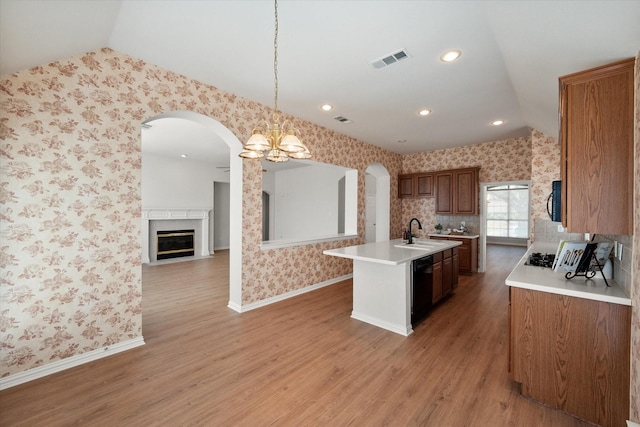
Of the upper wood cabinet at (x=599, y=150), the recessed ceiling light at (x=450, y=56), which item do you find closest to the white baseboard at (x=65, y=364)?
the upper wood cabinet at (x=599, y=150)

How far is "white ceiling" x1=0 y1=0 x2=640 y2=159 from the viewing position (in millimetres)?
1553

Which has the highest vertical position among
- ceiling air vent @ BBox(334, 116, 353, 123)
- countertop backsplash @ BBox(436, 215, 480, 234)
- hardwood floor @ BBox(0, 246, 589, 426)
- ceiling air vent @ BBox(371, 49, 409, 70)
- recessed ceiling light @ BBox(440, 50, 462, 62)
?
ceiling air vent @ BBox(334, 116, 353, 123)

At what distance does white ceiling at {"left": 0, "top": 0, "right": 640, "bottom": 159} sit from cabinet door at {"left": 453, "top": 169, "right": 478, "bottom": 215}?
6.81ft

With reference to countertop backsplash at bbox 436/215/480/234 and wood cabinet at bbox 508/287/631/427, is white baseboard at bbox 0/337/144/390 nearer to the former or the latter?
wood cabinet at bbox 508/287/631/427

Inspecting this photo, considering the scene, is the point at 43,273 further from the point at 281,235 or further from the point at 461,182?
the point at 281,235

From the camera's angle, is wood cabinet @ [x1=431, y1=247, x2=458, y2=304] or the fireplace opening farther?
the fireplace opening

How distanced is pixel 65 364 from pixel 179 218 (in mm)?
5521

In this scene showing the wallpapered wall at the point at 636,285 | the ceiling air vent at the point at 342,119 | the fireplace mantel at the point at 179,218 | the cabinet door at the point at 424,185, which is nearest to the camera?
the wallpapered wall at the point at 636,285

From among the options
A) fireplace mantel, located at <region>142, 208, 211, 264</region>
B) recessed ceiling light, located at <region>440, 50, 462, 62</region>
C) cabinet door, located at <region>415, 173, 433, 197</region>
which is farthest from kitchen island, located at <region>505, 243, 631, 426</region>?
fireplace mantel, located at <region>142, 208, 211, 264</region>

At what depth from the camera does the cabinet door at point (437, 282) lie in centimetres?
343

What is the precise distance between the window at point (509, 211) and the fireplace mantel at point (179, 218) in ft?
34.7

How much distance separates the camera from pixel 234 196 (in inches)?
139

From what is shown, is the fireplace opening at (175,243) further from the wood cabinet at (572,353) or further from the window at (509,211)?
the window at (509,211)

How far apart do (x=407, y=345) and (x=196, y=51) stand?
3447 mm
